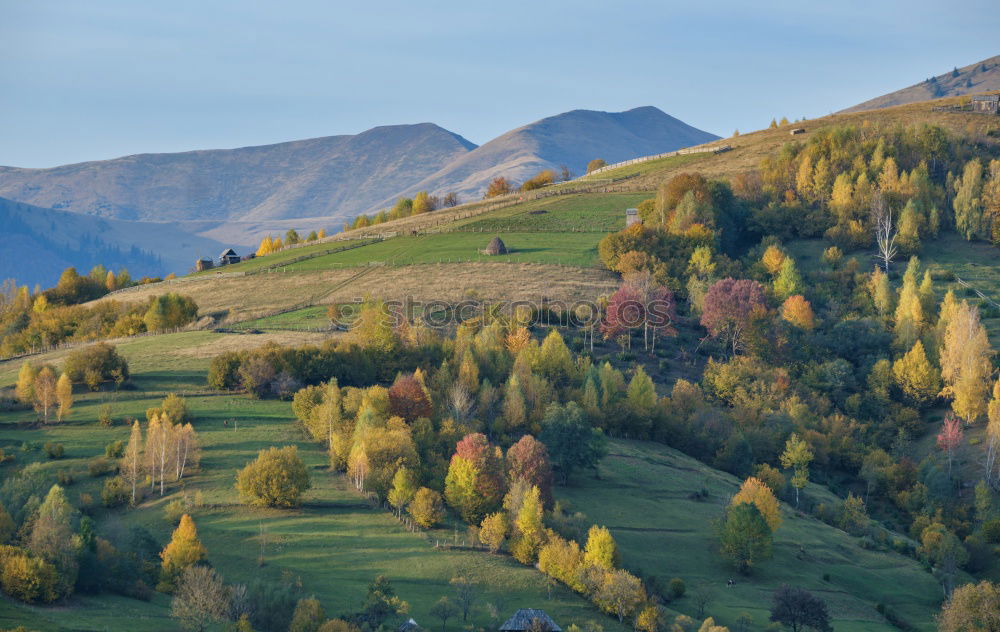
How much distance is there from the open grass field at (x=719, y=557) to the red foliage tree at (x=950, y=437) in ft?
78.0

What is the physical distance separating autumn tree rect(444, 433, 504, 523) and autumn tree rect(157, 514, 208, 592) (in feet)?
69.4

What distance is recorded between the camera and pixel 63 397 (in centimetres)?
9681

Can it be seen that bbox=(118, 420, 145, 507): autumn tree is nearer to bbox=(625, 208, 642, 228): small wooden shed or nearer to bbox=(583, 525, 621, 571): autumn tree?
bbox=(583, 525, 621, 571): autumn tree

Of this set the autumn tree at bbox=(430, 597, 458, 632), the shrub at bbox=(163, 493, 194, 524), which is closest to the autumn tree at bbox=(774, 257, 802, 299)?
the shrub at bbox=(163, 493, 194, 524)

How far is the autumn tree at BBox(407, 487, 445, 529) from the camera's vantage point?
257ft

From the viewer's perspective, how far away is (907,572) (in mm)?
84750

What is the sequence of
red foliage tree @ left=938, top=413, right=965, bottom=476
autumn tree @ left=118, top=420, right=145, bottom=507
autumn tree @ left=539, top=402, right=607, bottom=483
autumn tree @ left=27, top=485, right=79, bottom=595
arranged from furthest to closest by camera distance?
red foliage tree @ left=938, top=413, right=965, bottom=476 < autumn tree @ left=539, top=402, right=607, bottom=483 < autumn tree @ left=118, top=420, right=145, bottom=507 < autumn tree @ left=27, top=485, right=79, bottom=595

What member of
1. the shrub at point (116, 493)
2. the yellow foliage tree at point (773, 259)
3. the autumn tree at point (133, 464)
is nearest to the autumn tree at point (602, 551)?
the autumn tree at point (133, 464)

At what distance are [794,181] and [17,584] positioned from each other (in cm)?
14265

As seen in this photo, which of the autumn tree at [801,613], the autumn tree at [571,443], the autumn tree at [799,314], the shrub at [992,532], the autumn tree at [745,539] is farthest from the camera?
the autumn tree at [799,314]

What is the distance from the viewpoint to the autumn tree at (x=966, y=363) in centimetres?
11294

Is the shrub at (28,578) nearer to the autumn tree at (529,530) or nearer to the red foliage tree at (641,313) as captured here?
the autumn tree at (529,530)

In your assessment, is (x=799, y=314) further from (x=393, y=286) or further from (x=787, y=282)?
(x=393, y=286)

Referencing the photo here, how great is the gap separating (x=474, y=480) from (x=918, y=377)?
6296cm
